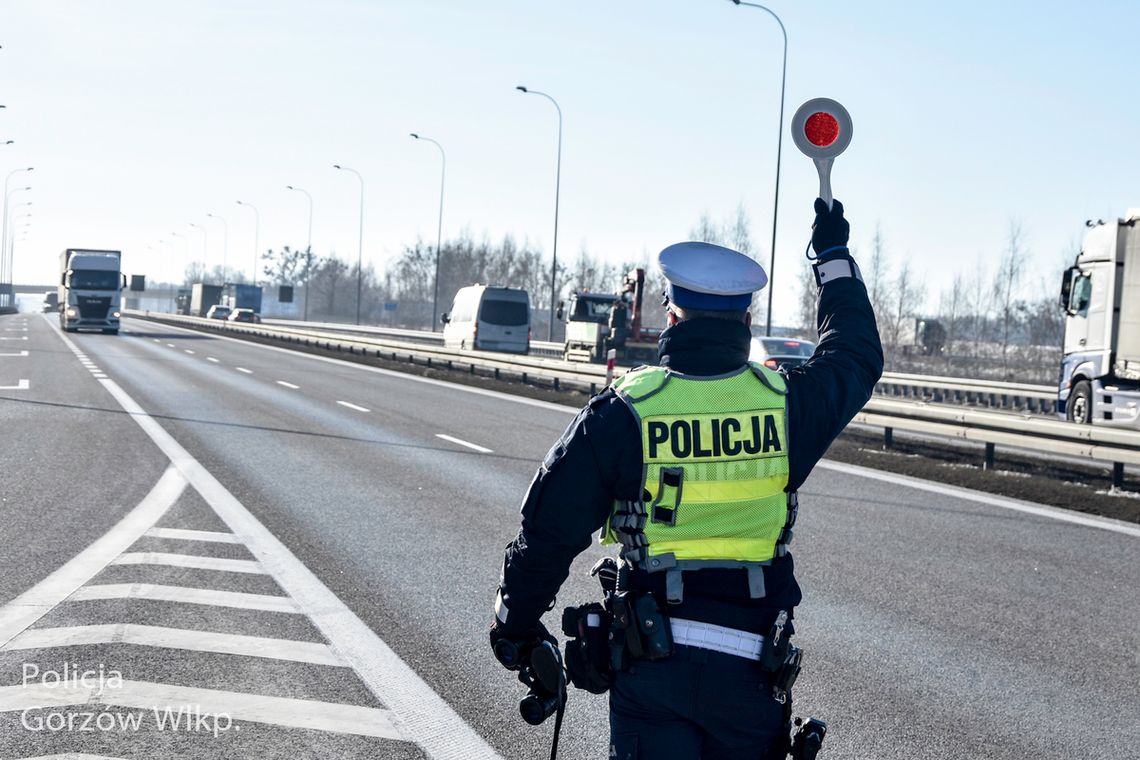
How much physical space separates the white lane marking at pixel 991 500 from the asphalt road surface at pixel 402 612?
0.07m

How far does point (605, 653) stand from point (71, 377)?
27049mm

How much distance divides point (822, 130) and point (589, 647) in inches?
75.8

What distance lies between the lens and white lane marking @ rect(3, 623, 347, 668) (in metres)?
6.01

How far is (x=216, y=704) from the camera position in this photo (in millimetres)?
5246

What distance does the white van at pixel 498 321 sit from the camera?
43.9 meters

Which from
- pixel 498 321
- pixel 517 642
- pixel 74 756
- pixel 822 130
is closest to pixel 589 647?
pixel 517 642

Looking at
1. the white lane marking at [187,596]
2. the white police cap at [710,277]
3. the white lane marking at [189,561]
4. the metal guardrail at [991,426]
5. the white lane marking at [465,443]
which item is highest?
the white police cap at [710,277]

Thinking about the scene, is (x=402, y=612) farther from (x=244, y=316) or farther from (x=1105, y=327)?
(x=244, y=316)

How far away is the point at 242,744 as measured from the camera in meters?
4.80

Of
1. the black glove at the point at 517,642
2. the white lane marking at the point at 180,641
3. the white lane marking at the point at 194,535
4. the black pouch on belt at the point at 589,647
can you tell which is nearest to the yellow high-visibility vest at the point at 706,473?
the black pouch on belt at the point at 589,647

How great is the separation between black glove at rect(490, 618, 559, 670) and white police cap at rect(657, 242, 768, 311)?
0.84 meters

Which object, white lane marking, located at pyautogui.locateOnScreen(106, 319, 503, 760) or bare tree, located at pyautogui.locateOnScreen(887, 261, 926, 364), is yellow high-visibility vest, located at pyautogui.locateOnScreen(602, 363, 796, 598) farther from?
bare tree, located at pyautogui.locateOnScreen(887, 261, 926, 364)

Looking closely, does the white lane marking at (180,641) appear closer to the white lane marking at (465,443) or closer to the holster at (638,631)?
Result: the holster at (638,631)

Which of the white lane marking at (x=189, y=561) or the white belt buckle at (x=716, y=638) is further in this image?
the white lane marking at (x=189, y=561)
